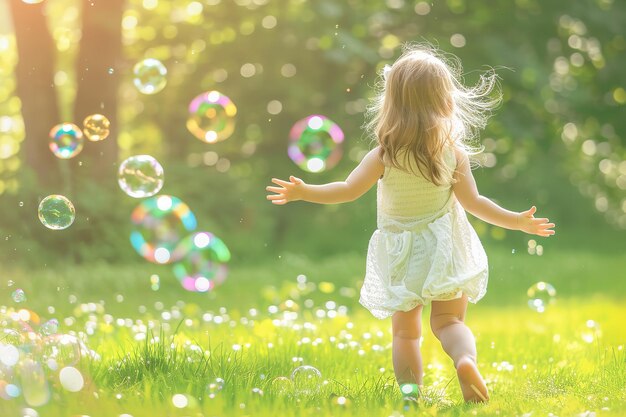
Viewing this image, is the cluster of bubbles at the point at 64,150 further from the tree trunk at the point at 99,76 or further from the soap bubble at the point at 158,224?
the tree trunk at the point at 99,76

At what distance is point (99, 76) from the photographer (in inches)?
449

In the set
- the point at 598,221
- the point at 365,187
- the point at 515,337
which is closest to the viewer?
the point at 365,187

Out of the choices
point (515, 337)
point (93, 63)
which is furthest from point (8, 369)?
point (93, 63)

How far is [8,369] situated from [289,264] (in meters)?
7.97

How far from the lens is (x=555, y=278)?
11.2 m

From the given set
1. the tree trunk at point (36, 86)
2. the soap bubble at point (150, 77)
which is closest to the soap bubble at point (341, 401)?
the soap bubble at point (150, 77)

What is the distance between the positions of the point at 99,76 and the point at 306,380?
7822 millimetres

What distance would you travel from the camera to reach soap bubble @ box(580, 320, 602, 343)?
20.5 feet

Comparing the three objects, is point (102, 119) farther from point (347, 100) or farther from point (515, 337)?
point (347, 100)

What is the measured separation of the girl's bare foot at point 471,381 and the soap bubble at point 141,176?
297cm

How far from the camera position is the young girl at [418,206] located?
4.32 m

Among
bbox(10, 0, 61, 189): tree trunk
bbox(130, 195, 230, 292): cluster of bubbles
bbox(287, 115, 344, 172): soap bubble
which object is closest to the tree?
bbox(10, 0, 61, 189): tree trunk

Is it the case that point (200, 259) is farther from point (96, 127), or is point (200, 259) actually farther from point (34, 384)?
point (34, 384)

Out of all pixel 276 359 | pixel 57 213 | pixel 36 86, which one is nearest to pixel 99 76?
pixel 36 86
